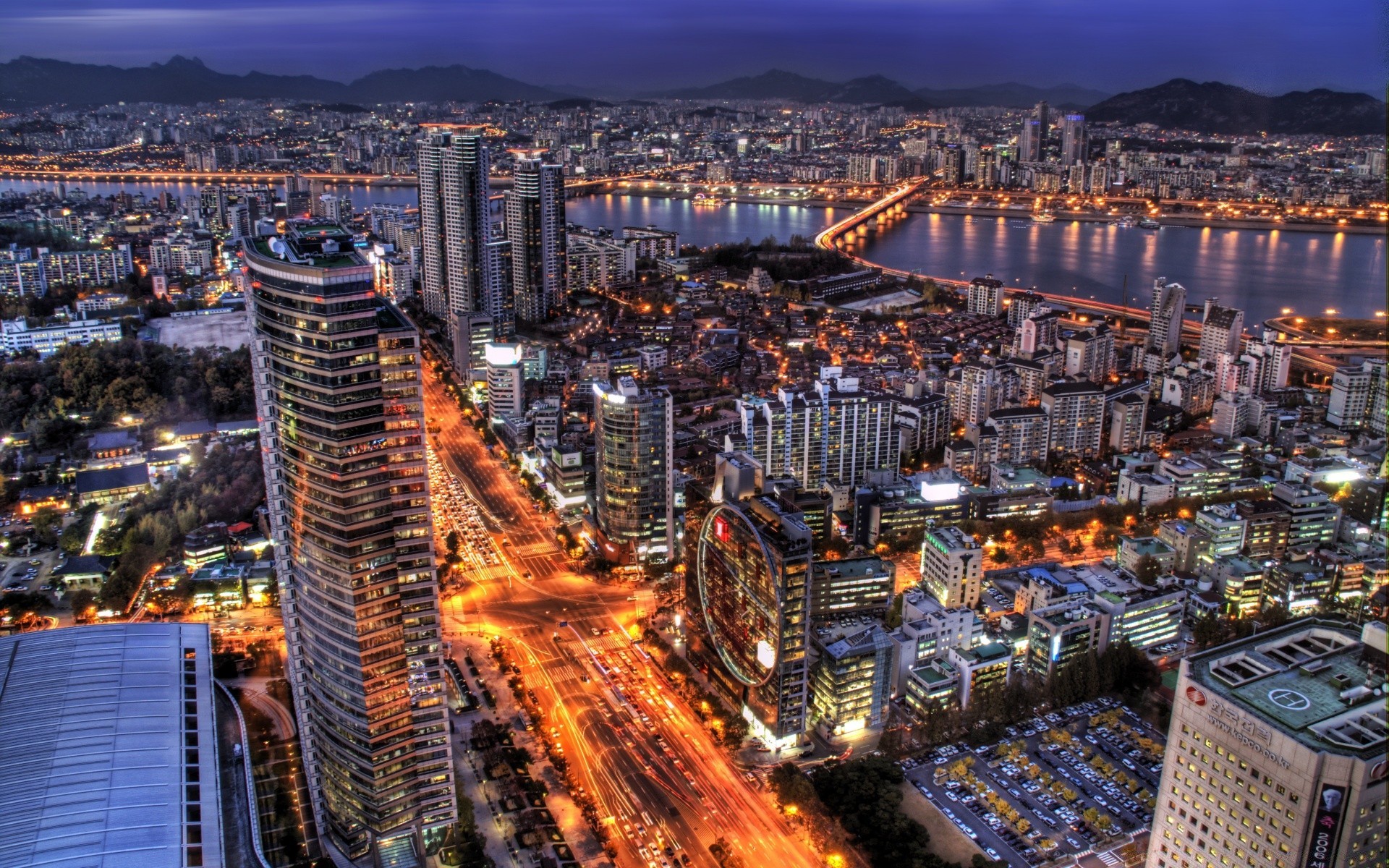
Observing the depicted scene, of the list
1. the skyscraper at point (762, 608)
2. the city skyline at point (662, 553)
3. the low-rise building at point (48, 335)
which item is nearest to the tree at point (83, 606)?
the city skyline at point (662, 553)

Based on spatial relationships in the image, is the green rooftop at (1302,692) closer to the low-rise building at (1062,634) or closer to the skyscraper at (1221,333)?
the low-rise building at (1062,634)

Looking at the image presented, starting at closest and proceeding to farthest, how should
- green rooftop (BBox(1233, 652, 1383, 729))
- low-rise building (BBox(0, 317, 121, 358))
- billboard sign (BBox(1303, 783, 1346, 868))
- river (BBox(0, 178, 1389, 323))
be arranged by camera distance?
billboard sign (BBox(1303, 783, 1346, 868)), green rooftop (BBox(1233, 652, 1383, 729)), low-rise building (BBox(0, 317, 121, 358)), river (BBox(0, 178, 1389, 323))

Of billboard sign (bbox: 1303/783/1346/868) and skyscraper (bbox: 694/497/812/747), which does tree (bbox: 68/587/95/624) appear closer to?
skyscraper (bbox: 694/497/812/747)

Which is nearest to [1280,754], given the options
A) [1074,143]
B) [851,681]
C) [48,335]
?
[851,681]

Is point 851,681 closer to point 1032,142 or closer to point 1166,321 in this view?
point 1166,321

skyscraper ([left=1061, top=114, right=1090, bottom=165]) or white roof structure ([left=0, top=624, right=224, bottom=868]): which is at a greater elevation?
skyscraper ([left=1061, top=114, right=1090, bottom=165])

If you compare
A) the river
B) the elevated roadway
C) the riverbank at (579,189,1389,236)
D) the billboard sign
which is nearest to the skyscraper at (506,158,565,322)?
the elevated roadway

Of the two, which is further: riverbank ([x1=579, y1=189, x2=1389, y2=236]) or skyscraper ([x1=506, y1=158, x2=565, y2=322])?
riverbank ([x1=579, y1=189, x2=1389, y2=236])

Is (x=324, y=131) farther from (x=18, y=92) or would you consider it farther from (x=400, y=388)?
(x=400, y=388)
